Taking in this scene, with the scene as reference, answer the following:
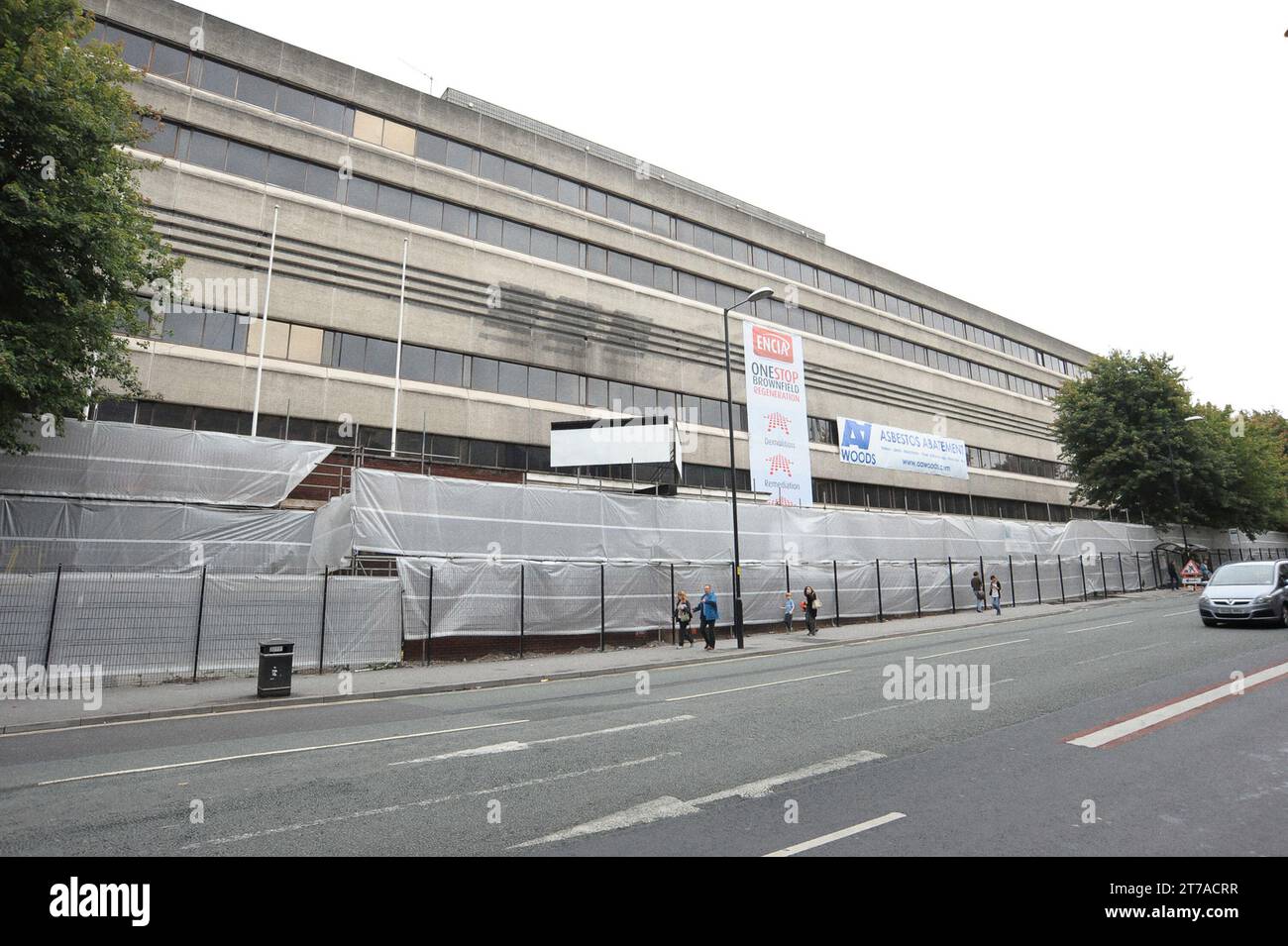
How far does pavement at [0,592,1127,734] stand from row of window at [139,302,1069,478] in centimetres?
1055

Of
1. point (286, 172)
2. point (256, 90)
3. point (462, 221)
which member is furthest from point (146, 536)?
point (256, 90)

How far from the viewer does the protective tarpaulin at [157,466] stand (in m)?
15.0

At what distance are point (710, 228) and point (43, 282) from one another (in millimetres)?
29138

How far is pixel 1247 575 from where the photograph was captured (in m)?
17.2

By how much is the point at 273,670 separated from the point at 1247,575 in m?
23.0

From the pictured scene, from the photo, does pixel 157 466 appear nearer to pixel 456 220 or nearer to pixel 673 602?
pixel 673 602

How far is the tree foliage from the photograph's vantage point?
131 ft

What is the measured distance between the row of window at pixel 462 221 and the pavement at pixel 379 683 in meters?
13.0

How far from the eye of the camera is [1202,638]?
46.7ft

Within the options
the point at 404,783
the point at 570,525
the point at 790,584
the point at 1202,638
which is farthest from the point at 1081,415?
the point at 404,783

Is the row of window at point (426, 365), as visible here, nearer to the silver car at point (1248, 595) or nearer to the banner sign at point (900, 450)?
the banner sign at point (900, 450)
